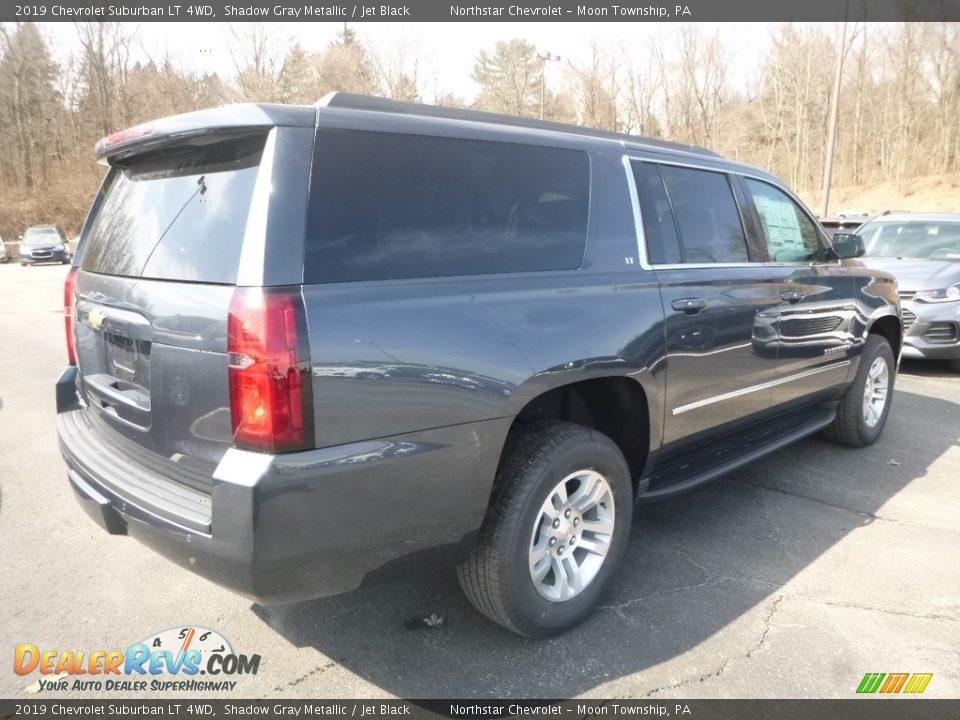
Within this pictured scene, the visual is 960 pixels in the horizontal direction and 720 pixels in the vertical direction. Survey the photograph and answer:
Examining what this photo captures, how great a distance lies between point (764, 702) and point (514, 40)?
128ft

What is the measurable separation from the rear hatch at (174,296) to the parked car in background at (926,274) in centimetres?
760

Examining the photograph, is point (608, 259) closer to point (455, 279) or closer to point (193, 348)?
point (455, 279)

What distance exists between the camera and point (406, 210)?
235cm

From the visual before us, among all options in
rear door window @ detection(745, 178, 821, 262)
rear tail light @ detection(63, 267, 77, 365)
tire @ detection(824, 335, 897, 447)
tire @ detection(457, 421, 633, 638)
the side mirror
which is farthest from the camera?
tire @ detection(824, 335, 897, 447)

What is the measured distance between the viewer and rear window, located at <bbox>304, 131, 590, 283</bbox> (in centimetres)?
218

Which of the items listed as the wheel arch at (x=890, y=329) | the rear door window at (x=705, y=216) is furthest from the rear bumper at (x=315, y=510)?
the wheel arch at (x=890, y=329)

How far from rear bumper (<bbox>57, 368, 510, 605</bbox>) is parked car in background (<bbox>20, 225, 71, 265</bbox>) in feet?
90.8

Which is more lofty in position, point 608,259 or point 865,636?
point 608,259

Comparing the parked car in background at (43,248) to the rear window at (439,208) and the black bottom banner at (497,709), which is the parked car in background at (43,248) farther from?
the rear window at (439,208)

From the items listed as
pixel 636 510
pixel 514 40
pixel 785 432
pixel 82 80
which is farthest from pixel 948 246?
pixel 82 80

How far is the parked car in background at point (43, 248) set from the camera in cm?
2561

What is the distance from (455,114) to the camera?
278 cm

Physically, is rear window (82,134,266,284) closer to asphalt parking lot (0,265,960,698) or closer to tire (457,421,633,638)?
tire (457,421,633,638)

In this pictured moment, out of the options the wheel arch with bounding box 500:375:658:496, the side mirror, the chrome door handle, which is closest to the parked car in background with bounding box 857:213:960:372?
the side mirror
